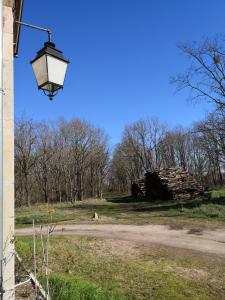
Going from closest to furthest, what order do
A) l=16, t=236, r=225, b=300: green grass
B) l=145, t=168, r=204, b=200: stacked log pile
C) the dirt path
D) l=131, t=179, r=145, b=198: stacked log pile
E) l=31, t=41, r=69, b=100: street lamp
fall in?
l=31, t=41, r=69, b=100: street lamp
l=16, t=236, r=225, b=300: green grass
the dirt path
l=145, t=168, r=204, b=200: stacked log pile
l=131, t=179, r=145, b=198: stacked log pile

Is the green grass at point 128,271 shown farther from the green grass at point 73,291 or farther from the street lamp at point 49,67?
the street lamp at point 49,67

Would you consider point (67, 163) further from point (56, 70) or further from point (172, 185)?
point (56, 70)

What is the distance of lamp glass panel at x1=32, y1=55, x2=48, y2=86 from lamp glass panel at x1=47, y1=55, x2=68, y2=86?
0.06 m

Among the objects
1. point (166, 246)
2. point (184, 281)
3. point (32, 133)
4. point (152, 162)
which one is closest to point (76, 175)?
point (32, 133)

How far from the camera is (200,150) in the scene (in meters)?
75.8

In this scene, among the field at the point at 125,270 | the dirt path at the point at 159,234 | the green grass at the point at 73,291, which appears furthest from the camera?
the dirt path at the point at 159,234

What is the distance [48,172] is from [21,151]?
40.5 ft

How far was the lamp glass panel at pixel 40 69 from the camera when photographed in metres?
5.25

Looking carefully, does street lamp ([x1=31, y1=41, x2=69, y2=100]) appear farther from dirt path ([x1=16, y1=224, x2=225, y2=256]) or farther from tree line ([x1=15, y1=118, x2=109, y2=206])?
tree line ([x1=15, y1=118, x2=109, y2=206])

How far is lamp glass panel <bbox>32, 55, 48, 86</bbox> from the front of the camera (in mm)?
5250

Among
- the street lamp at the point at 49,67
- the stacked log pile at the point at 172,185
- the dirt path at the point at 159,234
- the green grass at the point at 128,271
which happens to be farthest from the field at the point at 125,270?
the stacked log pile at the point at 172,185

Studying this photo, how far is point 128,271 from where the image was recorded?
926 cm

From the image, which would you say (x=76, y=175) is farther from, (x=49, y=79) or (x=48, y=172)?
(x=49, y=79)

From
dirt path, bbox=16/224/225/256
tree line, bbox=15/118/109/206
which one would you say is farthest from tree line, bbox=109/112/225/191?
dirt path, bbox=16/224/225/256
